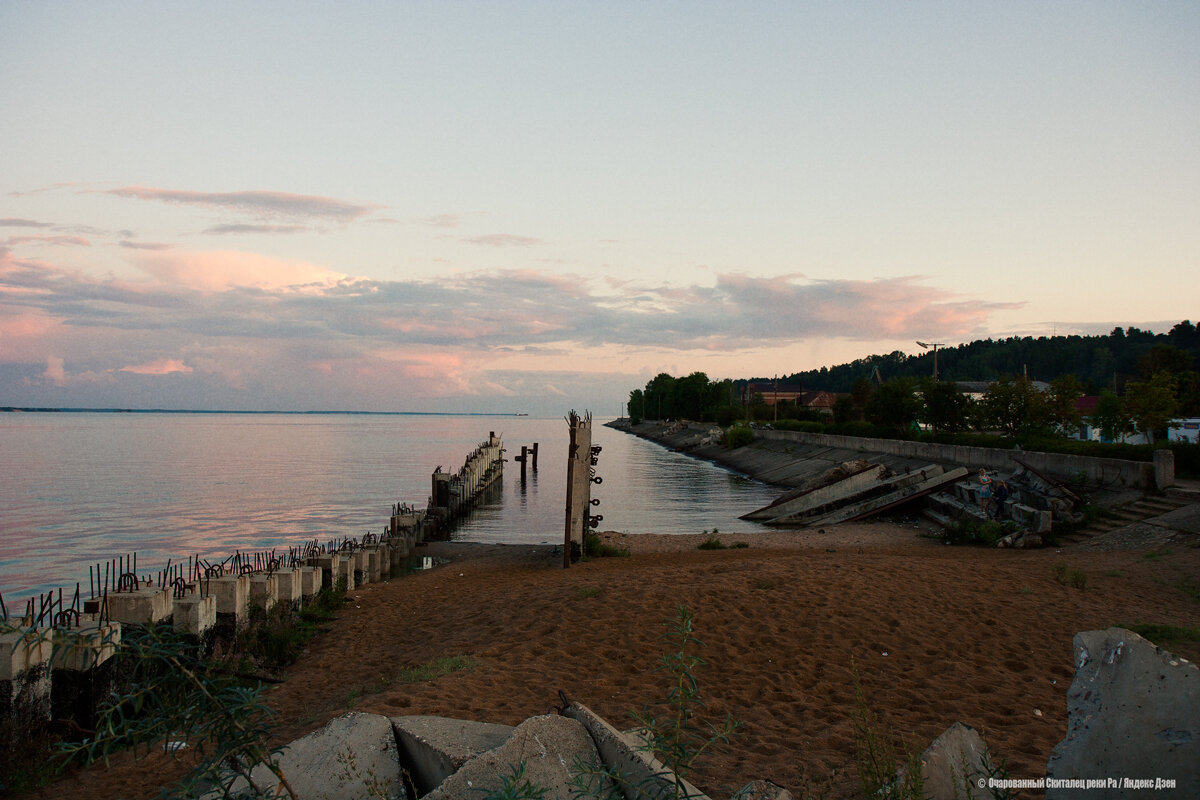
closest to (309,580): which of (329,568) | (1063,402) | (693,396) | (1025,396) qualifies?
(329,568)

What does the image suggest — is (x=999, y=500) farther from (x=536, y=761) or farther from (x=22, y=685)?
(x=22, y=685)

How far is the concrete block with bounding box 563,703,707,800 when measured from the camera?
3727mm

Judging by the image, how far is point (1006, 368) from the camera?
15412 centimetres

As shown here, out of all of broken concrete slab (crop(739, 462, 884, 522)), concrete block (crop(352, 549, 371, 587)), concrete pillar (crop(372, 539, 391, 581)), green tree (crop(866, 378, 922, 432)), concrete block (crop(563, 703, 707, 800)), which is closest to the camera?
concrete block (crop(563, 703, 707, 800))

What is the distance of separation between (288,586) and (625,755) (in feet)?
32.2

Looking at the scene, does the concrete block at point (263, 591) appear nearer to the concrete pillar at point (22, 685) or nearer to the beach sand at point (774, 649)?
the beach sand at point (774, 649)

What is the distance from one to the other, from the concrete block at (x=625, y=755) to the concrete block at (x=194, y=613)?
7.09m

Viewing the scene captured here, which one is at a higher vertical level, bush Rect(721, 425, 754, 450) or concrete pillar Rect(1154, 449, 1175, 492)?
concrete pillar Rect(1154, 449, 1175, 492)

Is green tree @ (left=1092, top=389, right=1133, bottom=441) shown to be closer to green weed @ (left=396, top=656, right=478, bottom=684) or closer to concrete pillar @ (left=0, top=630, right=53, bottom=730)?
green weed @ (left=396, top=656, right=478, bottom=684)

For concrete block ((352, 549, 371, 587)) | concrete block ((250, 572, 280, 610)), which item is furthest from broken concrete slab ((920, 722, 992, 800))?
concrete block ((352, 549, 371, 587))

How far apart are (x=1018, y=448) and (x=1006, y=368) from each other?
143969mm

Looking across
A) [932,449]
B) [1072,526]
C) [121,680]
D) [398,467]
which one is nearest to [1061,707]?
[121,680]

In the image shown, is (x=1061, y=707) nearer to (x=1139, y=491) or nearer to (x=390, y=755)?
(x=390, y=755)

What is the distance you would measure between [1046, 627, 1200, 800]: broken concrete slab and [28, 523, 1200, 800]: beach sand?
167cm
